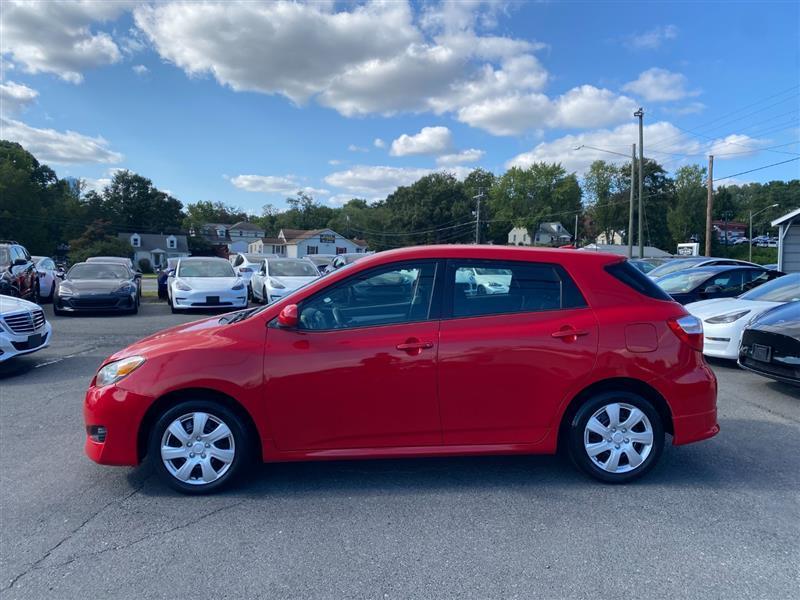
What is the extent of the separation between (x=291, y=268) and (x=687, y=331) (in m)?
14.0

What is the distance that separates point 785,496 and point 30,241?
74823mm

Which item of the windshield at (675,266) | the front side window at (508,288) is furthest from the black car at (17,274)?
the windshield at (675,266)

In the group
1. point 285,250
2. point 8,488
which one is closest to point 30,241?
point 285,250

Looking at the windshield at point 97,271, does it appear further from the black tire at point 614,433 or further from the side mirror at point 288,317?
the black tire at point 614,433

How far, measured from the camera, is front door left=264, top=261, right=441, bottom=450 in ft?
12.1

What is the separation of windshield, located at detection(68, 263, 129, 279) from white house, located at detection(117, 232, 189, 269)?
72550 millimetres

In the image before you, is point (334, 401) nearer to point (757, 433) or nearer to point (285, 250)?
point (757, 433)

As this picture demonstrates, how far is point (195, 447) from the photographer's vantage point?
3758mm

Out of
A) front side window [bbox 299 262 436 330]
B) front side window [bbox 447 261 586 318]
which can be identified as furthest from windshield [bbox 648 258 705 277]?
front side window [bbox 299 262 436 330]

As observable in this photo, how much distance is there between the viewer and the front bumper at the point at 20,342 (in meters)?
7.14

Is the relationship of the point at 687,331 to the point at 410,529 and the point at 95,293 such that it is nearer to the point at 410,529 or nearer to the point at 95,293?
the point at 410,529

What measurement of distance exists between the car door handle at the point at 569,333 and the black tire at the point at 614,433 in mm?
465

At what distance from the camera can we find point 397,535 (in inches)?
128

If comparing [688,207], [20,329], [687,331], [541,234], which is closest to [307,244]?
[541,234]
